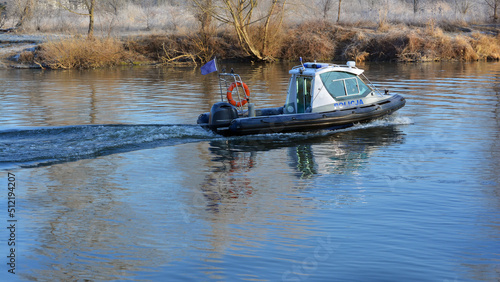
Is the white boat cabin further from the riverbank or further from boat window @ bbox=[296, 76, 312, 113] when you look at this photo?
the riverbank

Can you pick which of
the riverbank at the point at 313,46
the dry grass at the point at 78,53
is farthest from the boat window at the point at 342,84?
the dry grass at the point at 78,53

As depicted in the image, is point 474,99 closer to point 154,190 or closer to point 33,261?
point 154,190

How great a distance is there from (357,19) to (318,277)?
42952 mm

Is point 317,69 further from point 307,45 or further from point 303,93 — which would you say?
point 307,45

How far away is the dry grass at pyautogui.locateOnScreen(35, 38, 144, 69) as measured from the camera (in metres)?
38.1

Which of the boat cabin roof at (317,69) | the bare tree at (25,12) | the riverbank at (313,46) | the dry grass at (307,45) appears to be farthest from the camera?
the bare tree at (25,12)

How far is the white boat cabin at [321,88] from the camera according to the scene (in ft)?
53.6

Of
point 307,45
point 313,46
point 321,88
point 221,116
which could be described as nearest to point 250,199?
point 221,116

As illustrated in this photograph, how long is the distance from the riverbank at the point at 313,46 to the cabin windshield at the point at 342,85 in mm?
24903

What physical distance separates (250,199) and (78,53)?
100 feet

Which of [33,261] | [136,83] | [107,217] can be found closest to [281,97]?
[136,83]

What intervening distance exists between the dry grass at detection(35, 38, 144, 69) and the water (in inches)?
736

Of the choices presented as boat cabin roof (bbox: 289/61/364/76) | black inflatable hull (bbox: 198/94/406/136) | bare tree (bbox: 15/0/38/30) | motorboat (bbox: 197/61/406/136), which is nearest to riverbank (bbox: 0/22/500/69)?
bare tree (bbox: 15/0/38/30)

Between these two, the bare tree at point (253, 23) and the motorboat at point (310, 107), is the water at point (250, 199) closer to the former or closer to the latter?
the motorboat at point (310, 107)
